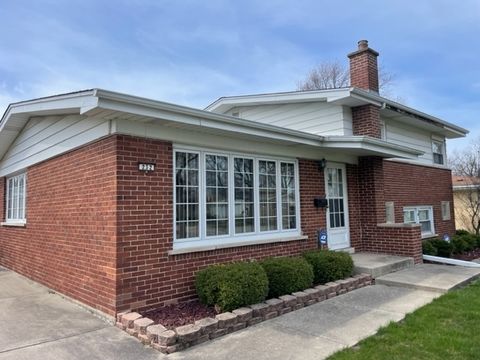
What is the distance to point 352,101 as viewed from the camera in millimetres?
9539

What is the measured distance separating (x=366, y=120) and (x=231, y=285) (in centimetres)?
625

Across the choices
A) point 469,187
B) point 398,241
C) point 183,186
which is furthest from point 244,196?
point 469,187

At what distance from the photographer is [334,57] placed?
91.2ft

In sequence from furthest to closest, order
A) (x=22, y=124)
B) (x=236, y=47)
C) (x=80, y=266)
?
(x=236, y=47), (x=22, y=124), (x=80, y=266)

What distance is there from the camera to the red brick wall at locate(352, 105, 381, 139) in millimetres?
9656

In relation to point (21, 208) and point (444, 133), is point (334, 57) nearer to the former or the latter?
point (444, 133)

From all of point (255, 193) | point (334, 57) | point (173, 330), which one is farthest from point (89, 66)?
point (334, 57)

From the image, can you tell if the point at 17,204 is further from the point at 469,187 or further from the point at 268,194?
the point at 469,187

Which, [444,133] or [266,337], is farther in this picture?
[444,133]

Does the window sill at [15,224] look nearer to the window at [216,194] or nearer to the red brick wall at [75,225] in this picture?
the red brick wall at [75,225]

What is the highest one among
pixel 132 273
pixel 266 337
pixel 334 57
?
A: pixel 334 57

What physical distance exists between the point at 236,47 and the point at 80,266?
1281cm

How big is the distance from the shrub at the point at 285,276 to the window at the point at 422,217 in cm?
626

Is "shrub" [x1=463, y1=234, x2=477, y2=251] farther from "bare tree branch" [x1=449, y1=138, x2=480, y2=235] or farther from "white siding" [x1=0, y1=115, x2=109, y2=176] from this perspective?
"white siding" [x1=0, y1=115, x2=109, y2=176]
